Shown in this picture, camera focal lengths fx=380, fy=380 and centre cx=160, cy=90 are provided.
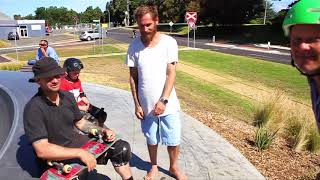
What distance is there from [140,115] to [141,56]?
0.62m

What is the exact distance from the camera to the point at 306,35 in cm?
166

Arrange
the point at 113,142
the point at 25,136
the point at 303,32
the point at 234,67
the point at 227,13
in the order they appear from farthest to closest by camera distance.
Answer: the point at 227,13 < the point at 234,67 < the point at 113,142 < the point at 25,136 < the point at 303,32

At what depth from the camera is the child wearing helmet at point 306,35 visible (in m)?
1.59

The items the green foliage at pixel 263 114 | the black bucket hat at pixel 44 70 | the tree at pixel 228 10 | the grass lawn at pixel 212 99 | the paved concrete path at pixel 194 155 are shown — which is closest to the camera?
the black bucket hat at pixel 44 70

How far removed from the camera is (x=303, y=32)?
1.66 m

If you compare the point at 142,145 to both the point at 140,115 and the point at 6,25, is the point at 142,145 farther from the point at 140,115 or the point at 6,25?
the point at 6,25

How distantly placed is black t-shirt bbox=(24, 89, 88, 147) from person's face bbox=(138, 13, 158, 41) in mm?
946

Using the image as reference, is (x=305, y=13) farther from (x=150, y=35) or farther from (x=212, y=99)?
(x=212, y=99)

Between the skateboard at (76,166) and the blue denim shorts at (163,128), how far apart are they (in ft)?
1.84

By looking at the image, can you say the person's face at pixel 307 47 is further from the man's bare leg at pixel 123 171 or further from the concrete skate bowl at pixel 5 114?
the concrete skate bowl at pixel 5 114

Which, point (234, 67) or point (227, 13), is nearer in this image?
point (234, 67)

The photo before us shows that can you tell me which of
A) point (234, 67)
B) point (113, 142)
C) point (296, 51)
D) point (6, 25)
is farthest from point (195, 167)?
point (6, 25)

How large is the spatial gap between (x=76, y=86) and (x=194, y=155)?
1.80 m

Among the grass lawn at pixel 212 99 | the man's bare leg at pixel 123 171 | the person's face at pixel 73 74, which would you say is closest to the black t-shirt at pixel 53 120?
the man's bare leg at pixel 123 171
